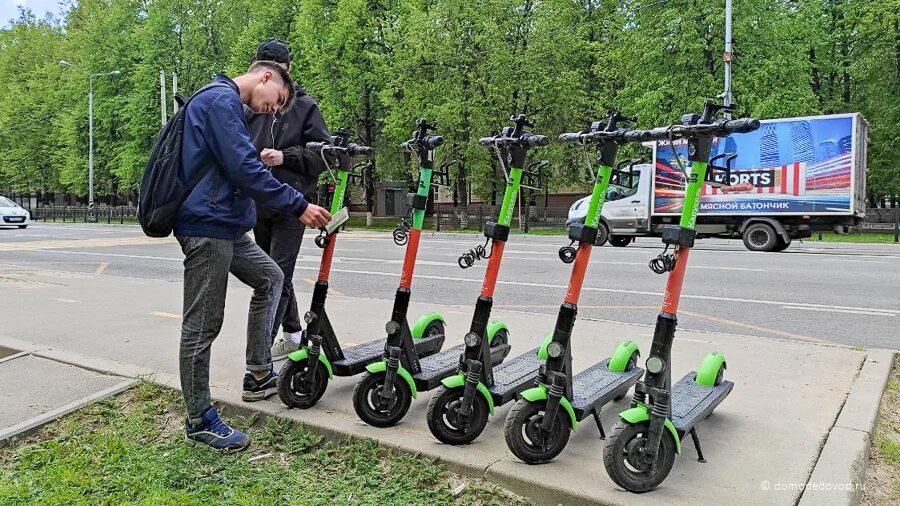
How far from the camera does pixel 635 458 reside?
2.92m

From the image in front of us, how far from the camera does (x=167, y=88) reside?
140 ft

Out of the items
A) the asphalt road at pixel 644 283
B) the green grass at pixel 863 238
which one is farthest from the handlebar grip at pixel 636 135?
the green grass at pixel 863 238

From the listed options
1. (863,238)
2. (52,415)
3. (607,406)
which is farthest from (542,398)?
(863,238)

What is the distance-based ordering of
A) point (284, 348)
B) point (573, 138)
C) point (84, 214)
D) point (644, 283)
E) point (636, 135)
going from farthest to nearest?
1. point (84, 214)
2. point (644, 283)
3. point (284, 348)
4. point (573, 138)
5. point (636, 135)

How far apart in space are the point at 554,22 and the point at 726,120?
99.3 feet

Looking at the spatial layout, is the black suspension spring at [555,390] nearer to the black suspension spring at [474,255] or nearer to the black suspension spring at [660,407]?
the black suspension spring at [660,407]

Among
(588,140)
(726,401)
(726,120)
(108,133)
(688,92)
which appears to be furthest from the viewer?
(108,133)

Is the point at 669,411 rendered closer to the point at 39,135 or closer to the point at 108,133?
the point at 108,133

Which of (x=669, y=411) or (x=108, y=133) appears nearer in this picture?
(x=669, y=411)

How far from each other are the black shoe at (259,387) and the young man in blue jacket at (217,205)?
49 cm

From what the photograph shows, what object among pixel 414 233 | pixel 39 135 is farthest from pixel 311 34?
pixel 414 233

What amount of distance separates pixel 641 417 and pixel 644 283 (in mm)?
8127

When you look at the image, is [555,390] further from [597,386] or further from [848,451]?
[848,451]

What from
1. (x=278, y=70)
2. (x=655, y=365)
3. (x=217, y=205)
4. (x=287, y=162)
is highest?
(x=278, y=70)
